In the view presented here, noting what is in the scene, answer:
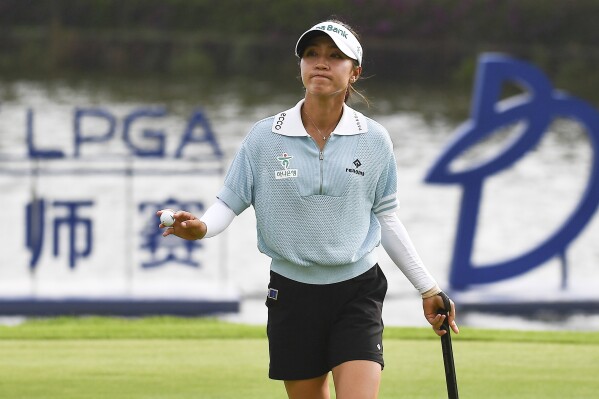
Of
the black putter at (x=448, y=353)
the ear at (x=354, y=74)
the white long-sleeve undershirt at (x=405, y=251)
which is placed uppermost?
the ear at (x=354, y=74)

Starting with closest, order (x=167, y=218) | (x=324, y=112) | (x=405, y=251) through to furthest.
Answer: (x=167, y=218)
(x=324, y=112)
(x=405, y=251)

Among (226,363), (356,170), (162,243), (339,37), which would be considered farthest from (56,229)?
(339,37)

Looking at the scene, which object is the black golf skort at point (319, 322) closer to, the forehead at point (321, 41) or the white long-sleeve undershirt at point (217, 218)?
the white long-sleeve undershirt at point (217, 218)

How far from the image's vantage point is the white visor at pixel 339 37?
495 cm

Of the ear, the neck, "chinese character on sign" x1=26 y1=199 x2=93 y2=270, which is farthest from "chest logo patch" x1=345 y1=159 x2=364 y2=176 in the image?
"chinese character on sign" x1=26 y1=199 x2=93 y2=270

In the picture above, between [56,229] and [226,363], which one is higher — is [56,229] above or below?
above

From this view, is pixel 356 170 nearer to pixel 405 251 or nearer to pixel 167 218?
pixel 405 251

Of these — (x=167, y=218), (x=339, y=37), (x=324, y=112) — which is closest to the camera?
(x=167, y=218)

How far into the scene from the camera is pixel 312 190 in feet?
16.5

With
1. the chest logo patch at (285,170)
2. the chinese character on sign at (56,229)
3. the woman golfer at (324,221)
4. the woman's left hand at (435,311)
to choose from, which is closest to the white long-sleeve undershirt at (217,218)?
the woman golfer at (324,221)

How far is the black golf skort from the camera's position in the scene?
510 centimetres

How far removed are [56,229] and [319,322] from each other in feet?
24.6

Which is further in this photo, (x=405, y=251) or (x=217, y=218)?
(x=405, y=251)

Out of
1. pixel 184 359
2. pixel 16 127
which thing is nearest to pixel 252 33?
pixel 16 127
